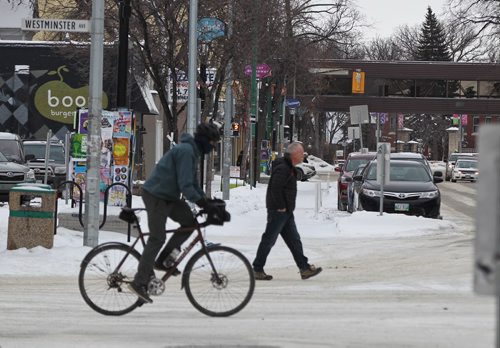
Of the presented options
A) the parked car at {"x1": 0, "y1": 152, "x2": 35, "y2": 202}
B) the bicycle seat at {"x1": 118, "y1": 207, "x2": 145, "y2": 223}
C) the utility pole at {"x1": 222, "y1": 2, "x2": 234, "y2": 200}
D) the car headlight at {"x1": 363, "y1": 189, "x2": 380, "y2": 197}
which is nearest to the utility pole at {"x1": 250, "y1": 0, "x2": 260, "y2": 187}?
the utility pole at {"x1": 222, "y1": 2, "x2": 234, "y2": 200}

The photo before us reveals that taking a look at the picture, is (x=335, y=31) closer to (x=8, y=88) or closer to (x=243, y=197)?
(x=8, y=88)

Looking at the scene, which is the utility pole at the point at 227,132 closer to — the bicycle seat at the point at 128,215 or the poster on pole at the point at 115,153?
the poster on pole at the point at 115,153

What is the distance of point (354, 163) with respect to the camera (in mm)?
34312

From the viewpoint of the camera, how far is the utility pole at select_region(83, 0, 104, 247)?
643 inches

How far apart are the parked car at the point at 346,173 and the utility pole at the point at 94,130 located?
1623 centimetres

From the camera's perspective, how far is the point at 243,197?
35.4 metres

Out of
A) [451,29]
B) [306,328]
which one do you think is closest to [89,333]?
[306,328]

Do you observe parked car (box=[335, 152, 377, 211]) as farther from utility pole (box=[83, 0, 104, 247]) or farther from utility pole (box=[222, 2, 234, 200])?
utility pole (box=[83, 0, 104, 247])

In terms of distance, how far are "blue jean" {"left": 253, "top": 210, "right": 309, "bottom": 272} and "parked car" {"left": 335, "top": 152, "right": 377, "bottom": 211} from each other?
59.2 feet

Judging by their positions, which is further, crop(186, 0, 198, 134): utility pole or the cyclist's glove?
crop(186, 0, 198, 134): utility pole

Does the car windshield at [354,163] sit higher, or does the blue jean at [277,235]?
the car windshield at [354,163]

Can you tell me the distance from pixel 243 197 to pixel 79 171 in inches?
507

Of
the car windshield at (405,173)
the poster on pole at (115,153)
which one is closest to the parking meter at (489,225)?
the poster on pole at (115,153)

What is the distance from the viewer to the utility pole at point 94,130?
16.3 m
